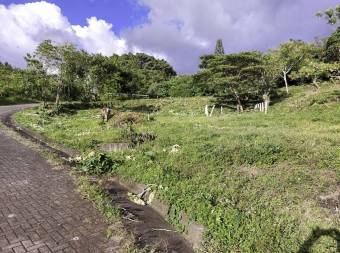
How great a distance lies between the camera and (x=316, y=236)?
5543mm

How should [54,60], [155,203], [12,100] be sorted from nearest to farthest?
[155,203], [54,60], [12,100]

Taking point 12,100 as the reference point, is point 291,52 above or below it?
above

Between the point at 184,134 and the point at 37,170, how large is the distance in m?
5.52

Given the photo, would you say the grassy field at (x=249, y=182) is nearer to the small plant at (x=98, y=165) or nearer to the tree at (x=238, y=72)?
the small plant at (x=98, y=165)

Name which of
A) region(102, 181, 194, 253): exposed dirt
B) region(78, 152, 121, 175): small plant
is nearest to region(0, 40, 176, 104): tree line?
region(78, 152, 121, 175): small plant

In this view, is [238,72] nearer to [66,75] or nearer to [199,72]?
[199,72]

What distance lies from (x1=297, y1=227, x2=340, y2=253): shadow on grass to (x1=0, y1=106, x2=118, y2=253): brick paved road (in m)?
3.18

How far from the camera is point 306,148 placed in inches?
363

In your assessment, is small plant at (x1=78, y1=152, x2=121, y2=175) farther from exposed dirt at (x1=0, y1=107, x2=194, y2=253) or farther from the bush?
the bush

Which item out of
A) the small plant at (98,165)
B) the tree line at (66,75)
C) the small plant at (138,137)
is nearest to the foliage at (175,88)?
the tree line at (66,75)

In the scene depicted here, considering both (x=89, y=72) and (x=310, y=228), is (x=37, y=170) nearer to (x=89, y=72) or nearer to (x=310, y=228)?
(x=310, y=228)

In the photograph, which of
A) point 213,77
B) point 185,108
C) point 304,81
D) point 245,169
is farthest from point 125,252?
point 304,81

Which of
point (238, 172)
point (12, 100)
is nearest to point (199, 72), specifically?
point (12, 100)

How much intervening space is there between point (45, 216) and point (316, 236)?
5230 millimetres
